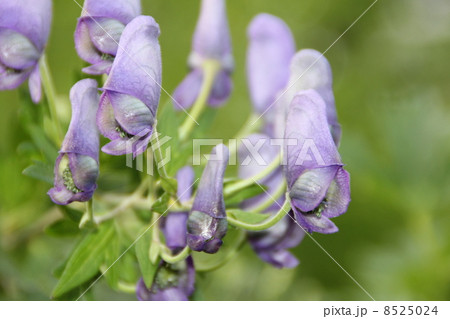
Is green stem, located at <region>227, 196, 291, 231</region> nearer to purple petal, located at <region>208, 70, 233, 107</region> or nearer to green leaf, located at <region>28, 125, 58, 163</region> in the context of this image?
green leaf, located at <region>28, 125, 58, 163</region>

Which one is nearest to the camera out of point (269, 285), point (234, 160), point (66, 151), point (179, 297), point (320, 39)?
point (66, 151)

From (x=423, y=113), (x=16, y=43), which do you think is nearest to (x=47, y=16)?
(x=16, y=43)

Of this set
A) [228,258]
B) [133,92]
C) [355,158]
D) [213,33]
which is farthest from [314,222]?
[355,158]

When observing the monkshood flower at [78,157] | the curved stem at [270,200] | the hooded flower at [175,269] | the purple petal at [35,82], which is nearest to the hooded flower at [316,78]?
the curved stem at [270,200]

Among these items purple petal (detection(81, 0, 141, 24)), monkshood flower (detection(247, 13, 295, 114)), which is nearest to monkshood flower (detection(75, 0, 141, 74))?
purple petal (detection(81, 0, 141, 24))

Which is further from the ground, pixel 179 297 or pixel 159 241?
pixel 159 241

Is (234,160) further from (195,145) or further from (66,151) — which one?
(66,151)
